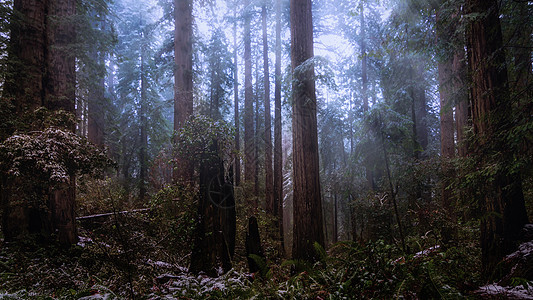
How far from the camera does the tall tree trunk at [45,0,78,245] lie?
6.54 m

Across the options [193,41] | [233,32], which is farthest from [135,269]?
[233,32]

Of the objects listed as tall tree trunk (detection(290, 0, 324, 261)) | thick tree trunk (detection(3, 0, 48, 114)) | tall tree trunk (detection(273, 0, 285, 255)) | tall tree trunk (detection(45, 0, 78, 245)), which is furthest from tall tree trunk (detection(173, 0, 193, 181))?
tall tree trunk (detection(290, 0, 324, 261))

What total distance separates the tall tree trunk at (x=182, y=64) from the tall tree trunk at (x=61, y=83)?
179 inches

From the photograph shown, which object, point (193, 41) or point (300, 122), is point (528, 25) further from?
point (193, 41)

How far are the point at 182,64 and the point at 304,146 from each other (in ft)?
26.3

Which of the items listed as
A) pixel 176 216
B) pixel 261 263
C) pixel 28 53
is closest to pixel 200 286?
pixel 261 263

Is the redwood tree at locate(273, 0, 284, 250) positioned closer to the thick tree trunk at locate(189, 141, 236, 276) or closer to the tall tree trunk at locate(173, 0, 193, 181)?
the tall tree trunk at locate(173, 0, 193, 181)

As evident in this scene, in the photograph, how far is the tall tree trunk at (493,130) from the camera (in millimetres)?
3665

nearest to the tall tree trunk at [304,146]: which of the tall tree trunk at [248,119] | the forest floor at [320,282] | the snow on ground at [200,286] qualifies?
the forest floor at [320,282]

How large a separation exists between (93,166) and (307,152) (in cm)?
456

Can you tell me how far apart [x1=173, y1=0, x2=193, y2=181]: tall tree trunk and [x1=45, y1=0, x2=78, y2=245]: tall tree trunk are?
454 cm

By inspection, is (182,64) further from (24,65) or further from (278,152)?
(278,152)

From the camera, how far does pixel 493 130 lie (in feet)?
12.3

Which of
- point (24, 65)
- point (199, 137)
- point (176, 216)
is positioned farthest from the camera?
point (176, 216)
